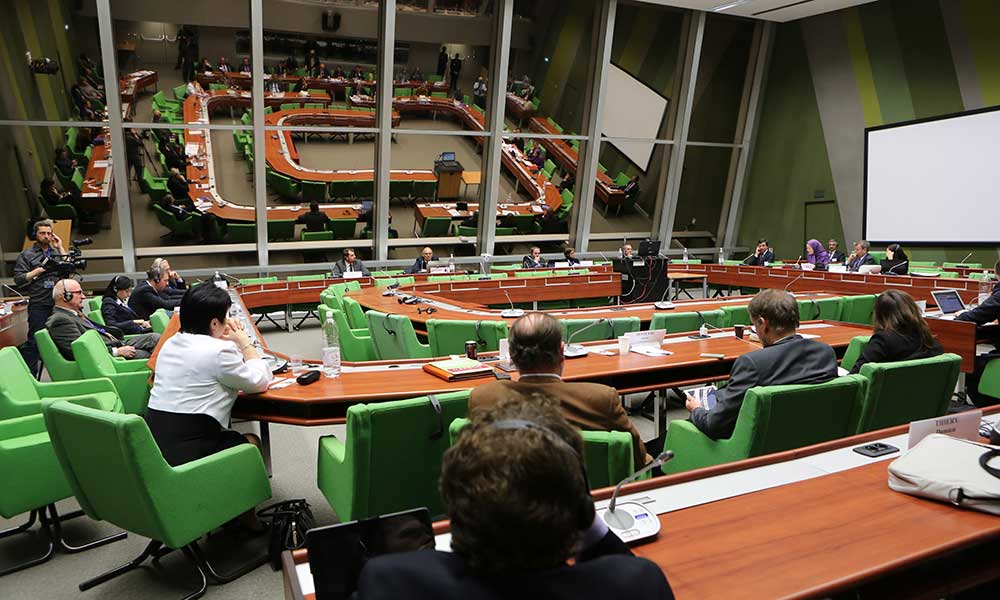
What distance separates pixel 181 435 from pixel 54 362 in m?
2.08

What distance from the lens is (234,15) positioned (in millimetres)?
9477

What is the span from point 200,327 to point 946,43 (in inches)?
502

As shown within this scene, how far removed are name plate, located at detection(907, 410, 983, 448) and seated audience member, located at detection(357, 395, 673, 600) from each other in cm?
140

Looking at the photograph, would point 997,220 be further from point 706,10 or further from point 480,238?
point 480,238

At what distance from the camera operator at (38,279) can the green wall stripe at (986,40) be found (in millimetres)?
12958

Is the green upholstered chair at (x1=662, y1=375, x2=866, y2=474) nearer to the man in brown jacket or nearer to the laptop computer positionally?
the man in brown jacket

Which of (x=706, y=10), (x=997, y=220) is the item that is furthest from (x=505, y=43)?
(x=997, y=220)

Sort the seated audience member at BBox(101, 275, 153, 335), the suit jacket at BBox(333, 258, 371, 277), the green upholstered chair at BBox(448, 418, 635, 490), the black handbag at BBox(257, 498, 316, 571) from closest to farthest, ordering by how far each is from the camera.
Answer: the green upholstered chair at BBox(448, 418, 635, 490), the black handbag at BBox(257, 498, 316, 571), the seated audience member at BBox(101, 275, 153, 335), the suit jacket at BBox(333, 258, 371, 277)

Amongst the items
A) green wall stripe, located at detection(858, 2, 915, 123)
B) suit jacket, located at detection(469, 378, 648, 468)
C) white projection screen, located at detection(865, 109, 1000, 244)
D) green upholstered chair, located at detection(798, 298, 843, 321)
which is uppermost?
green wall stripe, located at detection(858, 2, 915, 123)

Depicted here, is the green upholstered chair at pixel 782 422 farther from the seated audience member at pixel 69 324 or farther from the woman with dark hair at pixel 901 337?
the seated audience member at pixel 69 324

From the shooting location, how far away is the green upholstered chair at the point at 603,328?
14.3 feet

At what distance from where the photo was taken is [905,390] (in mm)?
2697

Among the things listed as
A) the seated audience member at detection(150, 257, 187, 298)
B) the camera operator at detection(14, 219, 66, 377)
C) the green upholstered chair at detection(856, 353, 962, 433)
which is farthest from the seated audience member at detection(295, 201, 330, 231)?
the green upholstered chair at detection(856, 353, 962, 433)

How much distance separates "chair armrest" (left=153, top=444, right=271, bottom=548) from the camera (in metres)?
2.14
